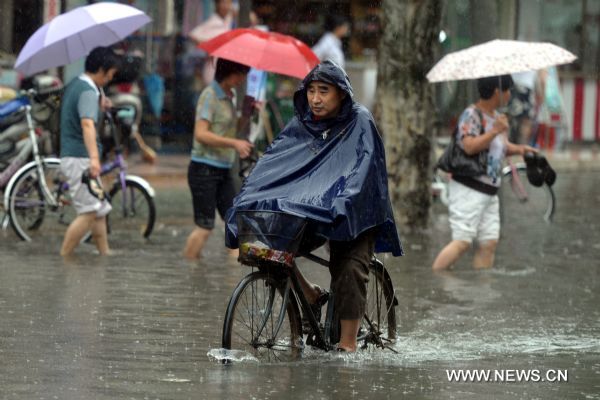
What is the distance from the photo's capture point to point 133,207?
46.7 ft

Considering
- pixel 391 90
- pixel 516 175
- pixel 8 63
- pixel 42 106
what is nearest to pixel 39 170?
pixel 42 106

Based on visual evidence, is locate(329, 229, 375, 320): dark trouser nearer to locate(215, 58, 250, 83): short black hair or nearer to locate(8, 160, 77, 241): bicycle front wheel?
locate(215, 58, 250, 83): short black hair

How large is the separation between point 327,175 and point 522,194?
31.9 feet

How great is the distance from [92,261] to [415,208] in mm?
4407

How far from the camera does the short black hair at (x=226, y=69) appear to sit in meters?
11.9

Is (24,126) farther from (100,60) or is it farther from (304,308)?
(304,308)

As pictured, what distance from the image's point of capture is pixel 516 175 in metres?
17.1

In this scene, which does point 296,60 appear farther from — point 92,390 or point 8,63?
point 8,63

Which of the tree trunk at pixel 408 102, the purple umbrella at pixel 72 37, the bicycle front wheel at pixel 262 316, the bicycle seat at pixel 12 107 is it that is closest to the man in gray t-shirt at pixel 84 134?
the purple umbrella at pixel 72 37

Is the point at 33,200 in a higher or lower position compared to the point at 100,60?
lower

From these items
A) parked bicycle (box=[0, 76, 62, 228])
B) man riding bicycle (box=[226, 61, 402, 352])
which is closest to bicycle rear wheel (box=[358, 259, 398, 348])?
man riding bicycle (box=[226, 61, 402, 352])

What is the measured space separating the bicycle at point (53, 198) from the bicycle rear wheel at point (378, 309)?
5430 millimetres

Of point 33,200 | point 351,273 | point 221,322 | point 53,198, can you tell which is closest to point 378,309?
point 351,273

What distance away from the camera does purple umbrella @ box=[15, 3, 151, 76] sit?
1284 cm
